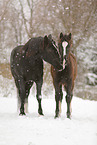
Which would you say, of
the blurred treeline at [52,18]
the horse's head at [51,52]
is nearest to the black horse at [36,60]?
the horse's head at [51,52]

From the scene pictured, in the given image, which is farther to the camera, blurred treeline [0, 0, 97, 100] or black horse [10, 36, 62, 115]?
blurred treeline [0, 0, 97, 100]

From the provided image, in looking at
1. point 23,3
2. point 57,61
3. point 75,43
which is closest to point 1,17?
point 23,3

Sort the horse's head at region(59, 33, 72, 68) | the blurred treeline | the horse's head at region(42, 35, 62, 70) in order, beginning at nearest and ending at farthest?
the horse's head at region(59, 33, 72, 68) → the horse's head at region(42, 35, 62, 70) → the blurred treeline

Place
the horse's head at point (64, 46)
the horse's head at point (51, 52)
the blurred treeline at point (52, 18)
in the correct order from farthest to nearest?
the blurred treeline at point (52, 18) < the horse's head at point (51, 52) < the horse's head at point (64, 46)

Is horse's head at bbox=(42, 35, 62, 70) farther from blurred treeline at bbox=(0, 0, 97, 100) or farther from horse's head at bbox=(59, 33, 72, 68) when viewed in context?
blurred treeline at bbox=(0, 0, 97, 100)

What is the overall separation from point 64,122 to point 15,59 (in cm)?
248

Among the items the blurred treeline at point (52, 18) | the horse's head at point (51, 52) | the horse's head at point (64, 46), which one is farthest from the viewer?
the blurred treeline at point (52, 18)

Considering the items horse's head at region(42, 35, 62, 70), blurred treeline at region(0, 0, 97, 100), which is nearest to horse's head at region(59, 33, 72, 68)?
horse's head at region(42, 35, 62, 70)

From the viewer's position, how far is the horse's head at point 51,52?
6116mm

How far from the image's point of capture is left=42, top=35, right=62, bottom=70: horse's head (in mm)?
6116

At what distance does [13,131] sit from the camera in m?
4.61

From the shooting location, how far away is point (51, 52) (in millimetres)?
6211

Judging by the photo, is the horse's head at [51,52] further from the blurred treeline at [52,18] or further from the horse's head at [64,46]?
the blurred treeline at [52,18]

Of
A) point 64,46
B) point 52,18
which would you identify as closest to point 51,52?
point 64,46
